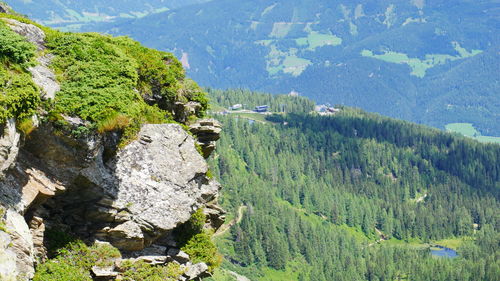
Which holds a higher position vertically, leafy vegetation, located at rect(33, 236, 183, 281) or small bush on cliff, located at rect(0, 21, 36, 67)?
small bush on cliff, located at rect(0, 21, 36, 67)

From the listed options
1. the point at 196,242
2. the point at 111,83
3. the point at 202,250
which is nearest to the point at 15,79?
the point at 111,83

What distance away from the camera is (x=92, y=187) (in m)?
31.4

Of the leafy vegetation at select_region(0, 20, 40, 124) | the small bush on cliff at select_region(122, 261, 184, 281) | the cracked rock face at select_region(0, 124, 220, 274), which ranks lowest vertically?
the small bush on cliff at select_region(122, 261, 184, 281)

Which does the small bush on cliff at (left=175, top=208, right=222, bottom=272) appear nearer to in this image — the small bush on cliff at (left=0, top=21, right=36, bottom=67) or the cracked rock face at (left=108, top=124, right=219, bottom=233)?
the cracked rock face at (left=108, top=124, right=219, bottom=233)

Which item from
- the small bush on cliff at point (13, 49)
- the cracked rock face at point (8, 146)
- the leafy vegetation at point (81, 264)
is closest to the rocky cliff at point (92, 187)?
the cracked rock face at point (8, 146)

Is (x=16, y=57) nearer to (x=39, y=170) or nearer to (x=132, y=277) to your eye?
(x=39, y=170)

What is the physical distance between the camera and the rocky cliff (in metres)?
26.5

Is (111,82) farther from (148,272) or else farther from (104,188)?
(148,272)

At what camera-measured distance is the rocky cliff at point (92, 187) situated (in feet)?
87.0

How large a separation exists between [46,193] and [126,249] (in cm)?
621

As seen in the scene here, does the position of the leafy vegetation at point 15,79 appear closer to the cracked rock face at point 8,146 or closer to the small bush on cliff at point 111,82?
the cracked rock face at point 8,146

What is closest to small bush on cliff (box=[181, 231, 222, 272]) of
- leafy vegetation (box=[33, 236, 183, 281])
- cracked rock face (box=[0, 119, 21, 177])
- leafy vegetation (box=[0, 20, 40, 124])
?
leafy vegetation (box=[33, 236, 183, 281])

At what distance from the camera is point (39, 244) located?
2905 centimetres

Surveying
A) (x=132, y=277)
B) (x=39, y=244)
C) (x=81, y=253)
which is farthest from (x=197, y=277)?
(x=39, y=244)
